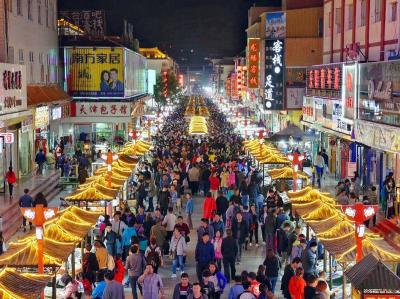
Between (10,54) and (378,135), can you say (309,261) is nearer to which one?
(378,135)

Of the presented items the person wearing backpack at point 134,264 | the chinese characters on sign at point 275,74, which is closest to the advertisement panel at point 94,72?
the chinese characters on sign at point 275,74

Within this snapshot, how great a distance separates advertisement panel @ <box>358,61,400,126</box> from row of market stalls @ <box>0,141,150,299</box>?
29.6 ft

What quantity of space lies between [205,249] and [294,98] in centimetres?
4319

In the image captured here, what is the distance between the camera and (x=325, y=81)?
44125 millimetres

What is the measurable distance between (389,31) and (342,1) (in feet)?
36.6

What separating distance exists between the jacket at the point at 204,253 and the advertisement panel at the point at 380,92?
10.9 meters

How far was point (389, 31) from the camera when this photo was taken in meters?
32.9

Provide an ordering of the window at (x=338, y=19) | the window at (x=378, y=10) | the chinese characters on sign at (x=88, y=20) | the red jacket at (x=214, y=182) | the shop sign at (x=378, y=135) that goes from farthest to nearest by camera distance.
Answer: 1. the chinese characters on sign at (x=88, y=20)
2. the window at (x=338, y=19)
3. the window at (x=378, y=10)
4. the red jacket at (x=214, y=182)
5. the shop sign at (x=378, y=135)

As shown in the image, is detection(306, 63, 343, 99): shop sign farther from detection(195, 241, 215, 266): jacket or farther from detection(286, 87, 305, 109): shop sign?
detection(195, 241, 215, 266): jacket

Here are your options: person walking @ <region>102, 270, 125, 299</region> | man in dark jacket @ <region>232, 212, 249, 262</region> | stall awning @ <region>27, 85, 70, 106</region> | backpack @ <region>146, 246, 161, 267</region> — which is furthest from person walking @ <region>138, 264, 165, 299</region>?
stall awning @ <region>27, 85, 70, 106</region>

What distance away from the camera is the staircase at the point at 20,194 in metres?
27.5

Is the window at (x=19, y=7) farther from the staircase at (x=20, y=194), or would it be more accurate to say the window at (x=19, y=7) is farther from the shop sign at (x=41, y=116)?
the staircase at (x=20, y=194)

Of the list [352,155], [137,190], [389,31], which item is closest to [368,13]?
[389,31]

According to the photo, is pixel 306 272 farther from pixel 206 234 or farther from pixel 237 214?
pixel 237 214
